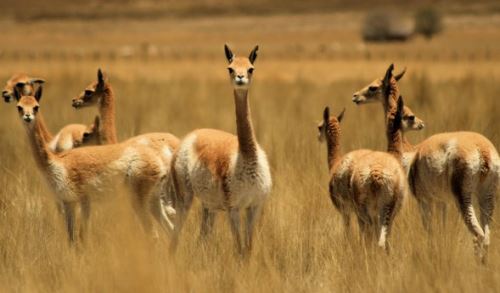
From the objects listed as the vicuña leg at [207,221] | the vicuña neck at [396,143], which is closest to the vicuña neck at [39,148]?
the vicuña leg at [207,221]

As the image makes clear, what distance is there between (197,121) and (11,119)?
291cm

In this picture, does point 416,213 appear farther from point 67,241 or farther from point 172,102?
point 172,102

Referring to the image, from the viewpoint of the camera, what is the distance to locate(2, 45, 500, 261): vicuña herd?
591 centimetres

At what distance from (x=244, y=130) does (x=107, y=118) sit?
8.88 ft

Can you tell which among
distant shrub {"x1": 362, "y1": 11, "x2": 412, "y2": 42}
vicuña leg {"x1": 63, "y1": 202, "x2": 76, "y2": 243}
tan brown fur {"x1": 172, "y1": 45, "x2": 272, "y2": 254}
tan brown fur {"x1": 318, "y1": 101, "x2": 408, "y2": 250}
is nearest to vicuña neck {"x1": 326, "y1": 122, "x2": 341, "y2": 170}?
tan brown fur {"x1": 318, "y1": 101, "x2": 408, "y2": 250}

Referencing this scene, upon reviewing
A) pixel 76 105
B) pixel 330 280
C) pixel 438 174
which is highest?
pixel 76 105

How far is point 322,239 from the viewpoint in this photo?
21.0ft

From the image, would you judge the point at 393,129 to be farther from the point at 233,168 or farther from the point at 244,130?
the point at 233,168

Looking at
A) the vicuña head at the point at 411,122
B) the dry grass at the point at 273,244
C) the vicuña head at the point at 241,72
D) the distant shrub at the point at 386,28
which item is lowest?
the dry grass at the point at 273,244

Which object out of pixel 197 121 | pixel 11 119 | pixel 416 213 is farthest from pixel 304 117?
pixel 416 213

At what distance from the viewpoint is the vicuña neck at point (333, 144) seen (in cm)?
716

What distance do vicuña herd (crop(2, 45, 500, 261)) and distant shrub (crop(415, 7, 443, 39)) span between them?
58.4 metres

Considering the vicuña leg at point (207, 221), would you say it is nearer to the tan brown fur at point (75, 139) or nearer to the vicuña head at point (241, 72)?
the vicuña head at point (241, 72)

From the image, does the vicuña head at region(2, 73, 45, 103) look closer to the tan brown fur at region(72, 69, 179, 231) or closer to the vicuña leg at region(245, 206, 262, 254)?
the tan brown fur at region(72, 69, 179, 231)
